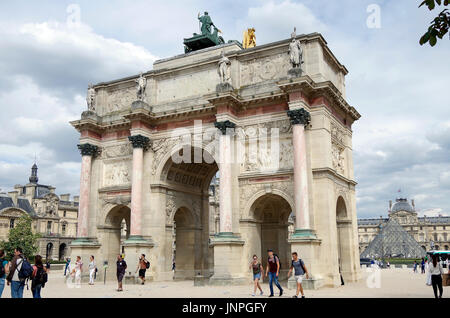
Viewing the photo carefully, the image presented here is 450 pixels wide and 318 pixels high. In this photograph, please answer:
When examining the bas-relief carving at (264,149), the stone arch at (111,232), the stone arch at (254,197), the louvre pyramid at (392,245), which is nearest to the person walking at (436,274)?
the stone arch at (254,197)

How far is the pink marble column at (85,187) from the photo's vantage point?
1094 inches

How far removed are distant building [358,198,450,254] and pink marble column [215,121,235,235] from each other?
377 feet

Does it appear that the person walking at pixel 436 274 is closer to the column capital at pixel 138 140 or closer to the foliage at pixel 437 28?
the foliage at pixel 437 28

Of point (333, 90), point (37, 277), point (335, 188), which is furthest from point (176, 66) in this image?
point (37, 277)

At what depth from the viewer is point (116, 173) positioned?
28.8m

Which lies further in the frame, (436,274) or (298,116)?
(298,116)

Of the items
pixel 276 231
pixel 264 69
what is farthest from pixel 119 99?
pixel 276 231

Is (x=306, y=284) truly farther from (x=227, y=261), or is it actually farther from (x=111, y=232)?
(x=111, y=232)

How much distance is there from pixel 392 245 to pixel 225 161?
66.1 meters

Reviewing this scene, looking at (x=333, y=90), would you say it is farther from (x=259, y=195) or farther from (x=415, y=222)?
(x=415, y=222)

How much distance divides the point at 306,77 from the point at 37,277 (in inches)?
604

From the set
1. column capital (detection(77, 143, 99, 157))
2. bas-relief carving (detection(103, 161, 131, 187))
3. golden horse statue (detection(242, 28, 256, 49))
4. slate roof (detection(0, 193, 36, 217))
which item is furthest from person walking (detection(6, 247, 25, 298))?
slate roof (detection(0, 193, 36, 217))

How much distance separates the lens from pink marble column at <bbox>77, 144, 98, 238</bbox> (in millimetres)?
27778

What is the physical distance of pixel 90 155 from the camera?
94.7 feet
